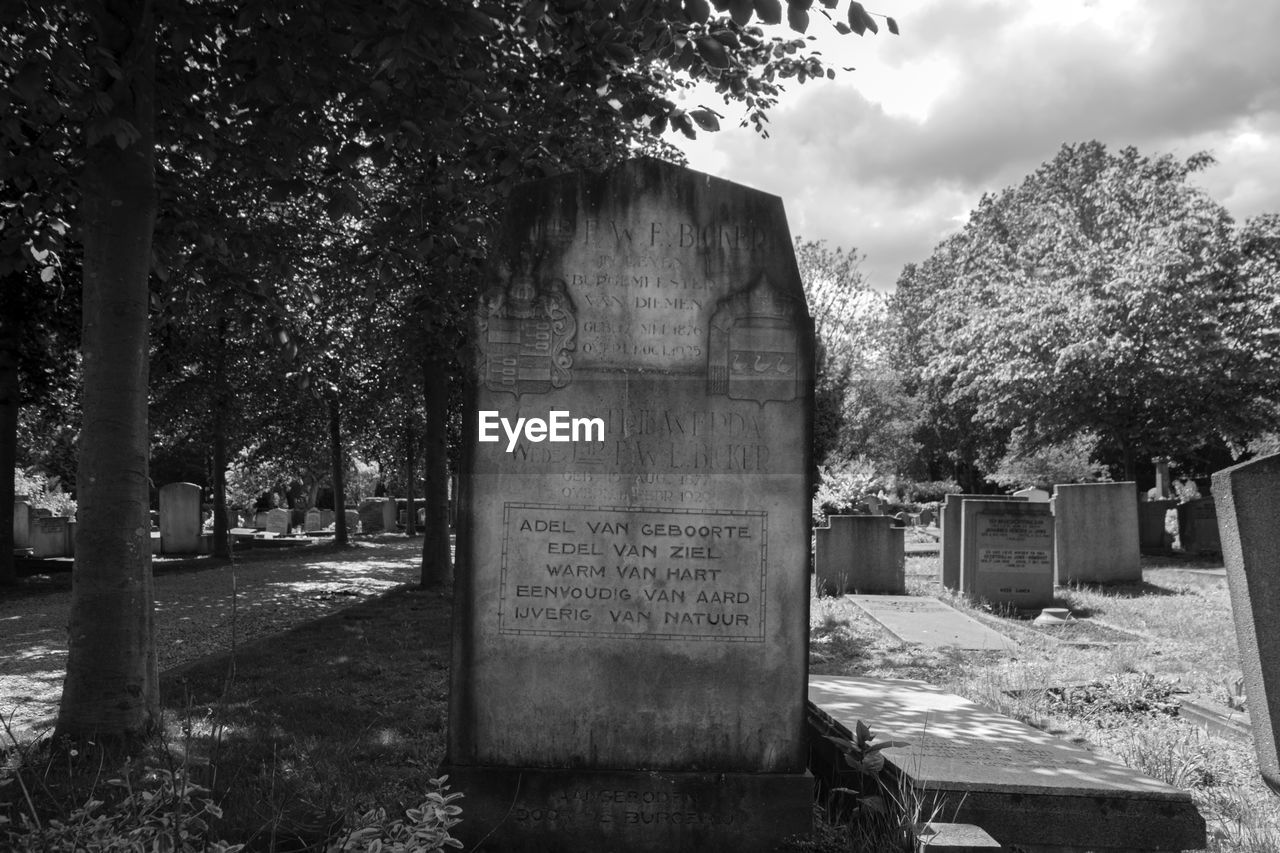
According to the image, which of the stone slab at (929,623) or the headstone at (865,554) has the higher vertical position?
the headstone at (865,554)

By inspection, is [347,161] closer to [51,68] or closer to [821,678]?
[51,68]

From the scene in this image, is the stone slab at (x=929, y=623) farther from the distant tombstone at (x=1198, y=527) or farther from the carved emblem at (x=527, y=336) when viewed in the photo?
the distant tombstone at (x=1198, y=527)

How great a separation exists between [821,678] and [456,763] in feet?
10.2

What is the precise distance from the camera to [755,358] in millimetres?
4207

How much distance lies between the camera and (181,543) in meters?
24.8

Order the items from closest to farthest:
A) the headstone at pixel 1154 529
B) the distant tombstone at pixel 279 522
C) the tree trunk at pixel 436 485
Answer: the tree trunk at pixel 436 485
the headstone at pixel 1154 529
the distant tombstone at pixel 279 522

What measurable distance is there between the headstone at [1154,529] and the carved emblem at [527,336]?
2064cm

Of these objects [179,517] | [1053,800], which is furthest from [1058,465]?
[1053,800]

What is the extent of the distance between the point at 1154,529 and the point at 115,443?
2161 centimetres

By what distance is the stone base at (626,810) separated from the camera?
4016mm

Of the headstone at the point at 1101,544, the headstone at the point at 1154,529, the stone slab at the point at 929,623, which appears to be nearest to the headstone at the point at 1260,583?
the stone slab at the point at 929,623

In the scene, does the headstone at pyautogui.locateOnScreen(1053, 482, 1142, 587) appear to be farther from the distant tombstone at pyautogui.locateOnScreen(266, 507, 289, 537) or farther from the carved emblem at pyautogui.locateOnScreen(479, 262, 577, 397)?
the distant tombstone at pyautogui.locateOnScreen(266, 507, 289, 537)

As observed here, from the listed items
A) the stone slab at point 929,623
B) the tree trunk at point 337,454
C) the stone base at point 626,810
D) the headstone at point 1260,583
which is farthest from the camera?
the tree trunk at point 337,454

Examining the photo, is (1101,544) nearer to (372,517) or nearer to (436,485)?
(436,485)
